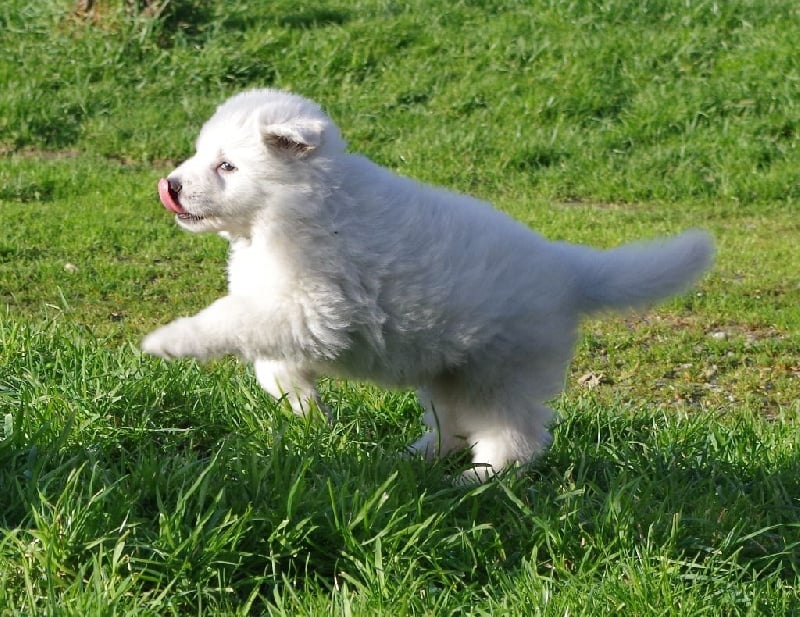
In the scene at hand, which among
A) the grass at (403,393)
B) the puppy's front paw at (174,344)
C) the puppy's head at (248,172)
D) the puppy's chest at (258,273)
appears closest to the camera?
the grass at (403,393)

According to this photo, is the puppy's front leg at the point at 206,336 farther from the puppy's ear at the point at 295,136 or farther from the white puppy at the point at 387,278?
the puppy's ear at the point at 295,136

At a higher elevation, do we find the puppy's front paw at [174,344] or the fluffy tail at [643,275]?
the fluffy tail at [643,275]

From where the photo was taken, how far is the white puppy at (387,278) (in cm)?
417

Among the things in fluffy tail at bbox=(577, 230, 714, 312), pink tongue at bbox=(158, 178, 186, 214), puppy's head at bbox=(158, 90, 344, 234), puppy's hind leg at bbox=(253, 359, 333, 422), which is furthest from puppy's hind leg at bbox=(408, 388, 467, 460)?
pink tongue at bbox=(158, 178, 186, 214)

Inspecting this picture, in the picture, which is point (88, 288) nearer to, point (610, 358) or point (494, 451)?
point (610, 358)

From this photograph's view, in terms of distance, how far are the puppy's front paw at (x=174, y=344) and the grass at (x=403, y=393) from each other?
0.34 m

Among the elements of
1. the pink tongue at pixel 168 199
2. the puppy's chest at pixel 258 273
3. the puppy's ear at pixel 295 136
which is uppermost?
the puppy's ear at pixel 295 136

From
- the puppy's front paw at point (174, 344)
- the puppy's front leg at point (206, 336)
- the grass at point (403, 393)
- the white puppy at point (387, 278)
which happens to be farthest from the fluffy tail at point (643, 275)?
the puppy's front paw at point (174, 344)

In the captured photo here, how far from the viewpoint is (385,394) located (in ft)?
16.7

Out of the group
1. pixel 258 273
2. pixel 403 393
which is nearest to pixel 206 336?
pixel 258 273

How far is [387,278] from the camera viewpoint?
166 inches

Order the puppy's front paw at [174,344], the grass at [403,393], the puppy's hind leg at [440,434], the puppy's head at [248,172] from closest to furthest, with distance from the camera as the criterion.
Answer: the grass at [403,393], the puppy's front paw at [174,344], the puppy's head at [248,172], the puppy's hind leg at [440,434]

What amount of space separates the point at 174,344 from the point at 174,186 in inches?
25.5

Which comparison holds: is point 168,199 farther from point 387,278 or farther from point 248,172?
point 387,278
